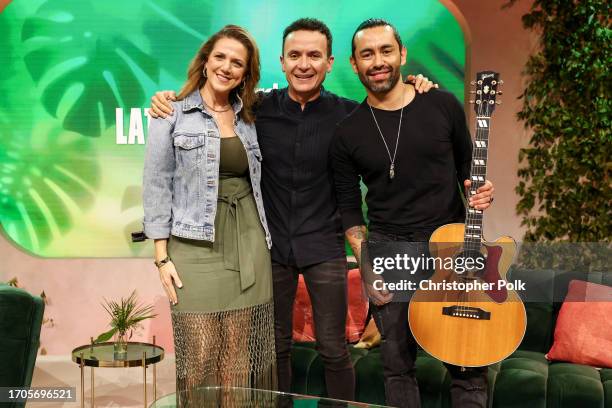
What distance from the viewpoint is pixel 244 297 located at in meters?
2.81

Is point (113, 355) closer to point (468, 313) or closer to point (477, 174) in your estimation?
point (468, 313)

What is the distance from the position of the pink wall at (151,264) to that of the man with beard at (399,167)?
1.79 m

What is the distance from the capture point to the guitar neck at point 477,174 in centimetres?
275

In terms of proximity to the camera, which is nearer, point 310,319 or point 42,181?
point 310,319

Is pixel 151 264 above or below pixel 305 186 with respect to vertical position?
below

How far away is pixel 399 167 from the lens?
2840 mm

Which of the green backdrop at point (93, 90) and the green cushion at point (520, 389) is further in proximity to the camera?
the green backdrop at point (93, 90)

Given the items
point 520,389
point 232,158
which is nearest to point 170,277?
point 232,158

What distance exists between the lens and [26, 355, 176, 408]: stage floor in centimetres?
406

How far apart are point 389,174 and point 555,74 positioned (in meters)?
2.14

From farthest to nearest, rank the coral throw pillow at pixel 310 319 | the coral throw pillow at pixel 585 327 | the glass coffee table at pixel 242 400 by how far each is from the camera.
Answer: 1. the coral throw pillow at pixel 310 319
2. the coral throw pillow at pixel 585 327
3. the glass coffee table at pixel 242 400

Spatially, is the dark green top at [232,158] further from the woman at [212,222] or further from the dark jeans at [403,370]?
the dark jeans at [403,370]

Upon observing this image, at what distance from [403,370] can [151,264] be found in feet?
7.57
